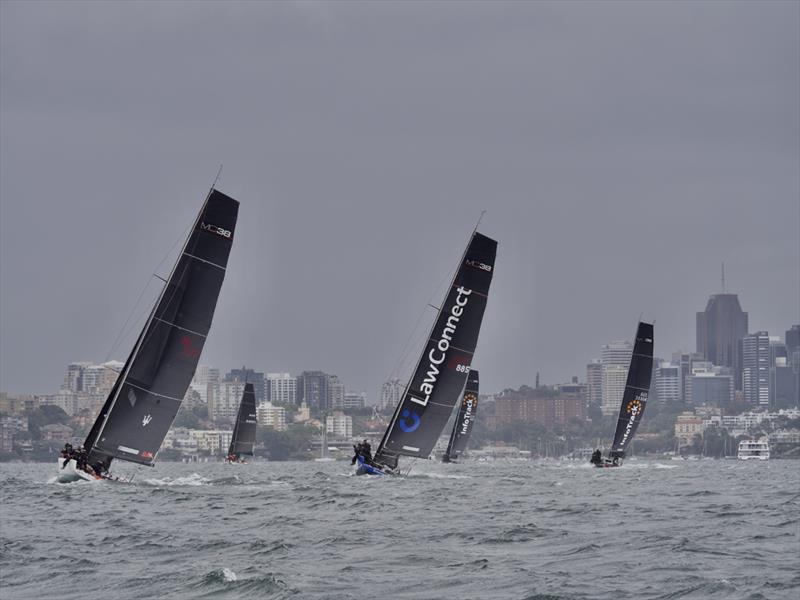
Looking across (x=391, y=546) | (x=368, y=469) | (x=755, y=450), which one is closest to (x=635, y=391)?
(x=368, y=469)

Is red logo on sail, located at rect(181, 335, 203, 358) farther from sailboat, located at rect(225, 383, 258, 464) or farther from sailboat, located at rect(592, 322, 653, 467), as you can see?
sailboat, located at rect(225, 383, 258, 464)

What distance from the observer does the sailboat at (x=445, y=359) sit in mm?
47969

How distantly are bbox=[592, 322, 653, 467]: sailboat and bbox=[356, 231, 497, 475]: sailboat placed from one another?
31590 mm

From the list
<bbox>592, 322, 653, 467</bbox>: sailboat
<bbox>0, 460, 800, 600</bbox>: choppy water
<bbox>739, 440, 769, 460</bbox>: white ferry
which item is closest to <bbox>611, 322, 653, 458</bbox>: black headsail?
<bbox>592, 322, 653, 467</bbox>: sailboat

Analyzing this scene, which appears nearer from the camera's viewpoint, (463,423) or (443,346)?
(443,346)

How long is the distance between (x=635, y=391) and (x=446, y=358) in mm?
33221

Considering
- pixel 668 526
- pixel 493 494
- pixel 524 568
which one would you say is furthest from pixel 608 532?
pixel 493 494

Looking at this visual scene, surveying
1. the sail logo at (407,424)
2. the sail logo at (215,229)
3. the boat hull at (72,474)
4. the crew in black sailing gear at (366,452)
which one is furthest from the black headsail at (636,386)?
the boat hull at (72,474)

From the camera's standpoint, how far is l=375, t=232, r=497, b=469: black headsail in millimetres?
47969

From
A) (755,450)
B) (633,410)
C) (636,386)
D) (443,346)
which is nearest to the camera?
(443,346)

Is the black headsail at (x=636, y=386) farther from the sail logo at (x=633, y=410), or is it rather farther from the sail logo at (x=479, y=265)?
the sail logo at (x=479, y=265)

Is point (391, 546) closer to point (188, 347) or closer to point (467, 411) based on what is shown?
point (188, 347)

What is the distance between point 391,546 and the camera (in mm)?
24500

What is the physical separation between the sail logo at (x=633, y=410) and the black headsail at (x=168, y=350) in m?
42.9
